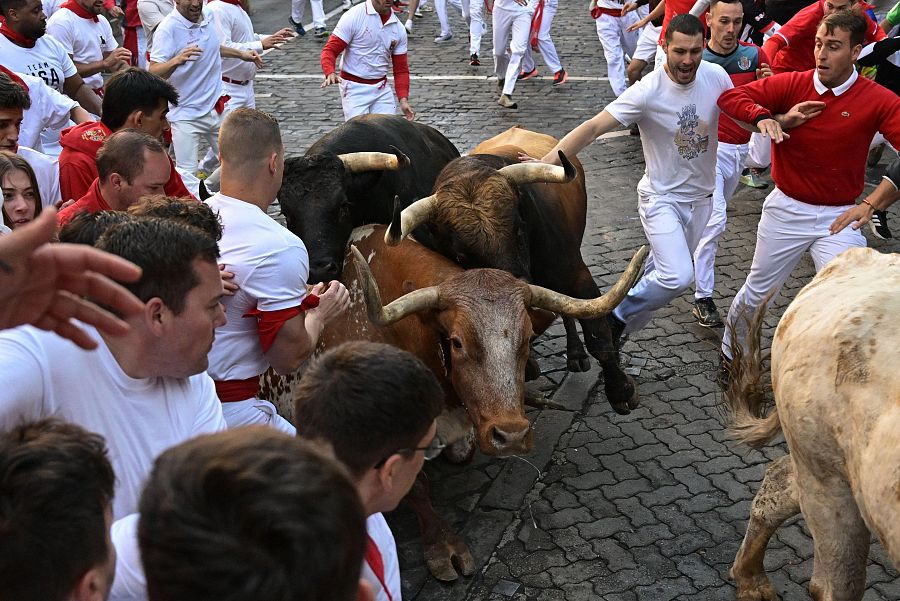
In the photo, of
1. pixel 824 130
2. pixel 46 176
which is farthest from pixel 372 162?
pixel 824 130

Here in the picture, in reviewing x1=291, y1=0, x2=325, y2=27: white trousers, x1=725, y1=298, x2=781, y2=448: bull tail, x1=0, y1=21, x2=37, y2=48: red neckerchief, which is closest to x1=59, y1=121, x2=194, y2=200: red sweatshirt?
x1=0, y1=21, x2=37, y2=48: red neckerchief

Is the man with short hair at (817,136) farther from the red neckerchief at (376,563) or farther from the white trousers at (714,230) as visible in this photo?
the red neckerchief at (376,563)

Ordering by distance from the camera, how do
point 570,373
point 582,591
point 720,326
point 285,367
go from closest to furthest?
1. point 285,367
2. point 582,591
3. point 570,373
4. point 720,326

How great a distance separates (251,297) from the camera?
4.11 metres

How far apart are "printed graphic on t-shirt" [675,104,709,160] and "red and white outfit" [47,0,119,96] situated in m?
6.11

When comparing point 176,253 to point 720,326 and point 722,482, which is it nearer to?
point 722,482

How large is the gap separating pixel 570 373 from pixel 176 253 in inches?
186

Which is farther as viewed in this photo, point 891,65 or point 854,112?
point 891,65

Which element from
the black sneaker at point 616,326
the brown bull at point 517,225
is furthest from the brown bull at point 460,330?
the black sneaker at point 616,326

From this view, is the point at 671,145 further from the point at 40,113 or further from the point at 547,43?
the point at 547,43

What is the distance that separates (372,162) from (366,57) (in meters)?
4.75

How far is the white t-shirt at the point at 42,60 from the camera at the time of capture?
316 inches

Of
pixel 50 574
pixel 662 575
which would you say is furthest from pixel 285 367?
pixel 50 574

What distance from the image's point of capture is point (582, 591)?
16.3 ft
